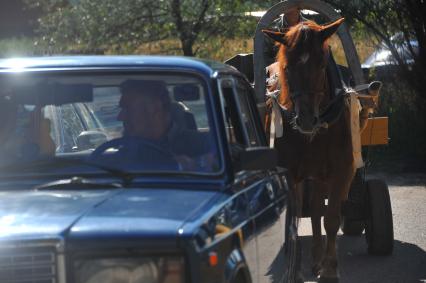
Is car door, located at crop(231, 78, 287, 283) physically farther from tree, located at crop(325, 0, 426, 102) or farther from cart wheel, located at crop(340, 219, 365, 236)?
tree, located at crop(325, 0, 426, 102)

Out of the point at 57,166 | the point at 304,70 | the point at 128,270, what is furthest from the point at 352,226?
the point at 128,270

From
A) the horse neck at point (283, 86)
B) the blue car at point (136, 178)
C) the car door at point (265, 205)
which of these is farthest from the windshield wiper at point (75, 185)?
the horse neck at point (283, 86)

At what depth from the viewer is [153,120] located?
534cm

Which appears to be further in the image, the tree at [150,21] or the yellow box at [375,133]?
the tree at [150,21]

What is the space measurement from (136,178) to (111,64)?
79cm

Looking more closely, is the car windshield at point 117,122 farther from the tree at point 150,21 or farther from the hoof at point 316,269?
the tree at point 150,21

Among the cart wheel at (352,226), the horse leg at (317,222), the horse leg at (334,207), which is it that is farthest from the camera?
the cart wheel at (352,226)

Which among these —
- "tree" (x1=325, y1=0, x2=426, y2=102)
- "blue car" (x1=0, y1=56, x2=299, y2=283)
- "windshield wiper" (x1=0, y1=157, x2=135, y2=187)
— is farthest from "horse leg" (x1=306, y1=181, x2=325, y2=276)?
"tree" (x1=325, y1=0, x2=426, y2=102)

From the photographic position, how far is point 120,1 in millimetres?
20219

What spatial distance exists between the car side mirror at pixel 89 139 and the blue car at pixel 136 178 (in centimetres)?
1

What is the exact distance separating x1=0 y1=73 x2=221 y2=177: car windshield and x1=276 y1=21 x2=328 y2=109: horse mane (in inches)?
88.3

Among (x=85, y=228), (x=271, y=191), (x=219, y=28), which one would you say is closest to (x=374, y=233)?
(x=271, y=191)

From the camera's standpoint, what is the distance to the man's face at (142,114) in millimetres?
5312

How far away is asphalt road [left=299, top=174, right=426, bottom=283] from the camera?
8141mm
